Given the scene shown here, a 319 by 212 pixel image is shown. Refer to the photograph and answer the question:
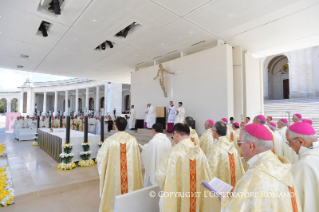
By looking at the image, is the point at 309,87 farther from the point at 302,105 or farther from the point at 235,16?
the point at 235,16

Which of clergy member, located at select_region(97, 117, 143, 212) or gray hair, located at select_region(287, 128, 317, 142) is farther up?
gray hair, located at select_region(287, 128, 317, 142)

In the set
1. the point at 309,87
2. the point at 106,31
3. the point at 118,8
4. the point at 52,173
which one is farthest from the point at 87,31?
the point at 309,87

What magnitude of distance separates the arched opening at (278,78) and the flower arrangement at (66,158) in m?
23.3

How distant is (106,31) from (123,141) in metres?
A: 6.29

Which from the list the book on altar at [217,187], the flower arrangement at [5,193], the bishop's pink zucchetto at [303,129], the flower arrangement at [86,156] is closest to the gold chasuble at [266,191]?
the book on altar at [217,187]

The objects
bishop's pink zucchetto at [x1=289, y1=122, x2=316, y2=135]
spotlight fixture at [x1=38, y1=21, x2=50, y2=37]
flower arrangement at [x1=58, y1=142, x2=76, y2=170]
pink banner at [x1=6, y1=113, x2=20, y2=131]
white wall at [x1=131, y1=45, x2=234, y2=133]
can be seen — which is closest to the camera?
bishop's pink zucchetto at [x1=289, y1=122, x2=316, y2=135]

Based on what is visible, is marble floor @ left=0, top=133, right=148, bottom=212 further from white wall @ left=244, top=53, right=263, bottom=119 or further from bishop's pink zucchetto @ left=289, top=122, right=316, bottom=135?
white wall @ left=244, top=53, right=263, bottom=119

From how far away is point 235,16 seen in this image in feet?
22.1

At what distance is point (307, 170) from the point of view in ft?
5.32

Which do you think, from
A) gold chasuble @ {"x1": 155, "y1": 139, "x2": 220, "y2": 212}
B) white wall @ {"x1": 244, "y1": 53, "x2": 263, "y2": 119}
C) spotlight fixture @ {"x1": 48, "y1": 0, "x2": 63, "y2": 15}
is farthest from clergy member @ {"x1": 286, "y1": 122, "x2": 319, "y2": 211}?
white wall @ {"x1": 244, "y1": 53, "x2": 263, "y2": 119}

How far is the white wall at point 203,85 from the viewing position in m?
8.82

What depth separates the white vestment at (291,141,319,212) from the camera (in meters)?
1.57

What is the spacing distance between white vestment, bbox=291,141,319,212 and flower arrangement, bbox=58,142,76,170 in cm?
539

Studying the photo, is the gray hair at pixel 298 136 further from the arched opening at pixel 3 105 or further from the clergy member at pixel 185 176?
the arched opening at pixel 3 105
